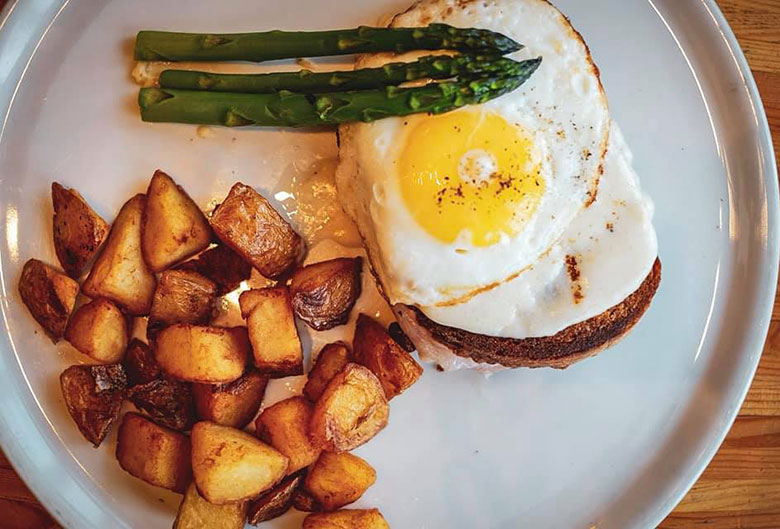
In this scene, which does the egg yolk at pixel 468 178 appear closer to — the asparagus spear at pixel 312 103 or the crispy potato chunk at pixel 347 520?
the asparagus spear at pixel 312 103

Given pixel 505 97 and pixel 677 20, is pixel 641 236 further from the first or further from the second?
pixel 677 20

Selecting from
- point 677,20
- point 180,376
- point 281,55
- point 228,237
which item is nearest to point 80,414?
point 180,376

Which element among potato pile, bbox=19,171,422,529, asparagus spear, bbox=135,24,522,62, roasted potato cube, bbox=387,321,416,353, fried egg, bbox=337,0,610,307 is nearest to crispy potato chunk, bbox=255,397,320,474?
potato pile, bbox=19,171,422,529

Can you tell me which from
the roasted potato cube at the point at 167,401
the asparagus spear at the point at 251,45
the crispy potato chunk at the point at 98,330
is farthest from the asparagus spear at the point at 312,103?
the roasted potato cube at the point at 167,401

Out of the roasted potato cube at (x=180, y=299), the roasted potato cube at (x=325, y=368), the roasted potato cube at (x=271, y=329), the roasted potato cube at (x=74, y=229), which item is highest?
the roasted potato cube at (x=74, y=229)

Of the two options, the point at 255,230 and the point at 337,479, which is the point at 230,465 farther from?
the point at 255,230

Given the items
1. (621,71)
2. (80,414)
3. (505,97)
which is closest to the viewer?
(505,97)
